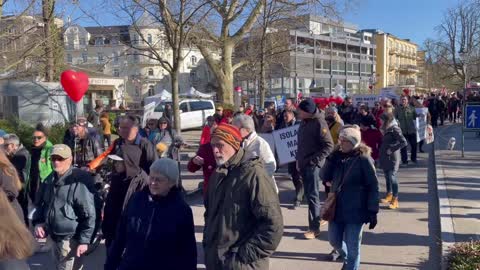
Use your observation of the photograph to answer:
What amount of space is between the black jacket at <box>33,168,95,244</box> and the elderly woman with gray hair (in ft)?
3.07

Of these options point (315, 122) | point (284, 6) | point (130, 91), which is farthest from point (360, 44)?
point (315, 122)

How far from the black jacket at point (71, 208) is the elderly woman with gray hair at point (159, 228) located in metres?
0.94

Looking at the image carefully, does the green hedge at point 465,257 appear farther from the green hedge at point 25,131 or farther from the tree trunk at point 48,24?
the tree trunk at point 48,24

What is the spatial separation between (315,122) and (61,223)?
11.5 ft

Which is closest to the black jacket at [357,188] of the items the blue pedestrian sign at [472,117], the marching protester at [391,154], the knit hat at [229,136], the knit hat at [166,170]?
the knit hat at [229,136]

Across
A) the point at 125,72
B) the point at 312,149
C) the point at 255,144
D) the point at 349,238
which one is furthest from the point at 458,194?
the point at 125,72

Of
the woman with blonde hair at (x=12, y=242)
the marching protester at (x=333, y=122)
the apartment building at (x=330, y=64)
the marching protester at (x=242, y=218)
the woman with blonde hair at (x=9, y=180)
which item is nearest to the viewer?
the woman with blonde hair at (x=12, y=242)

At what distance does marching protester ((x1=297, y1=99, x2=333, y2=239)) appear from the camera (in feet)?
21.7

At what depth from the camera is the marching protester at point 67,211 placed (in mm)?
4324

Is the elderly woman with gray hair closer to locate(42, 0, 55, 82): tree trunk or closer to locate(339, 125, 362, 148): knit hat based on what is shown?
locate(339, 125, 362, 148): knit hat

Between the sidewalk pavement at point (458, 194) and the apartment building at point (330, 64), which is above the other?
the apartment building at point (330, 64)

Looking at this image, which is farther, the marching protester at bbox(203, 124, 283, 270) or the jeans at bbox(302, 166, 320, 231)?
the jeans at bbox(302, 166, 320, 231)

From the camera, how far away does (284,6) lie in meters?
21.9

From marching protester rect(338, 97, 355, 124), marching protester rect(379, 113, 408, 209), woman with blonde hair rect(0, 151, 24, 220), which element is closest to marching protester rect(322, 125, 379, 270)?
woman with blonde hair rect(0, 151, 24, 220)
